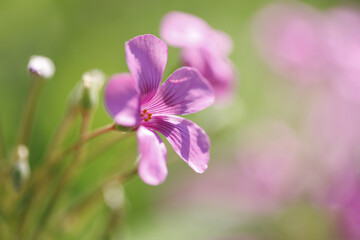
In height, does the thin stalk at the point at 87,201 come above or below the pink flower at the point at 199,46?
below

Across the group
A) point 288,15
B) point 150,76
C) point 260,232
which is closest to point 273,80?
point 288,15

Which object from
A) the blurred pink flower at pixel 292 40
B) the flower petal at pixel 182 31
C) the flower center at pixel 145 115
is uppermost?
the flower petal at pixel 182 31

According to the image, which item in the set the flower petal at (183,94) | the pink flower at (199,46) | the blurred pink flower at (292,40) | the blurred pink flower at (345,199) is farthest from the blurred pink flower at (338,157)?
the flower petal at (183,94)

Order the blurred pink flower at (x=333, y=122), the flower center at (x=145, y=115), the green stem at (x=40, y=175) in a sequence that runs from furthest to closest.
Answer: the blurred pink flower at (x=333, y=122) → the green stem at (x=40, y=175) → the flower center at (x=145, y=115)

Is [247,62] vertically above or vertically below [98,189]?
below

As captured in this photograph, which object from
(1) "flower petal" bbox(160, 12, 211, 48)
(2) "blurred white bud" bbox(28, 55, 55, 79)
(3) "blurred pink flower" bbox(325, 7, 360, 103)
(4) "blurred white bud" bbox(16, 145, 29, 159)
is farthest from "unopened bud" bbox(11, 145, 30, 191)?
(3) "blurred pink flower" bbox(325, 7, 360, 103)

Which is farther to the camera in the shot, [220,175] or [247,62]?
[247,62]

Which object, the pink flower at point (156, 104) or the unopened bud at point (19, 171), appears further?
the unopened bud at point (19, 171)

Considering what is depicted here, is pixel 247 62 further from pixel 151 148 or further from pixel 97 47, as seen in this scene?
pixel 151 148

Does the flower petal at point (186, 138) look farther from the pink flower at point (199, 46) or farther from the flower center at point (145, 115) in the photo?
the pink flower at point (199, 46)
